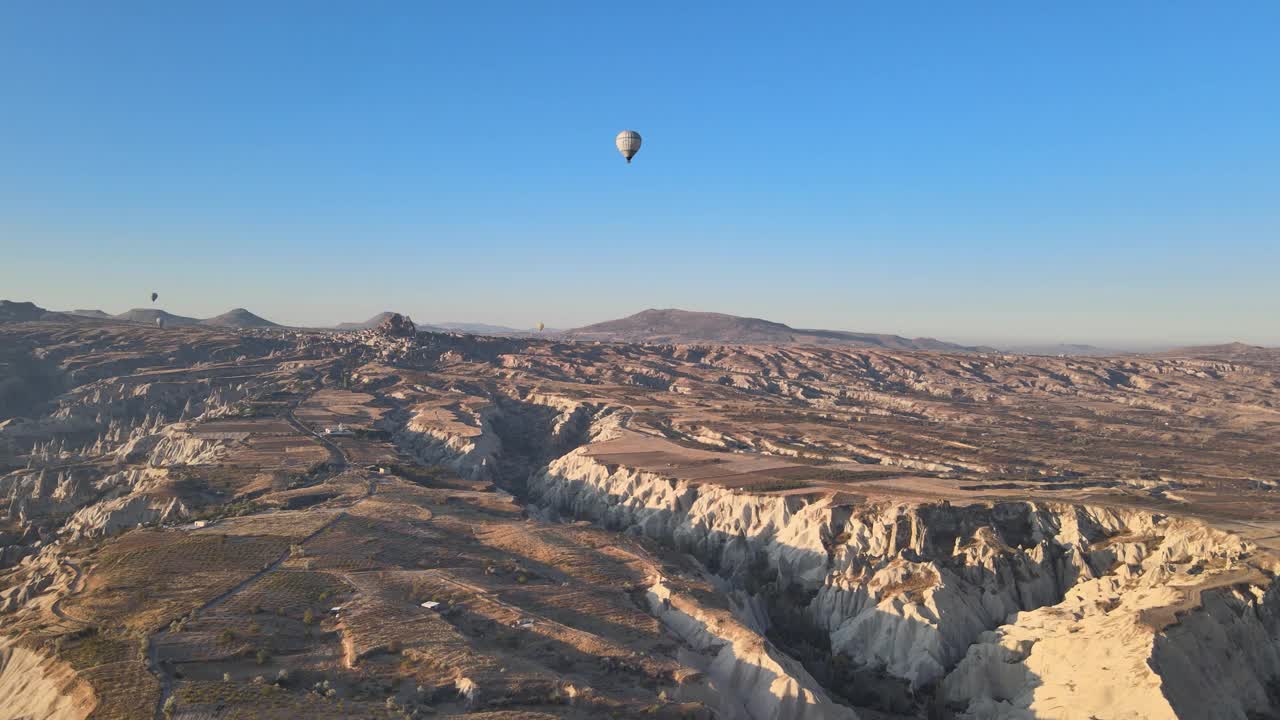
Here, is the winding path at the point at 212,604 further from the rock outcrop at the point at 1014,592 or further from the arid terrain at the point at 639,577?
the rock outcrop at the point at 1014,592

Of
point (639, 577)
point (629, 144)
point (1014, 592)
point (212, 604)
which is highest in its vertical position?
point (629, 144)

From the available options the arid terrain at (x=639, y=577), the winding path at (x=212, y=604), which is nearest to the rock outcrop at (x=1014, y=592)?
the arid terrain at (x=639, y=577)

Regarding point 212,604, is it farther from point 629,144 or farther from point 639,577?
point 629,144

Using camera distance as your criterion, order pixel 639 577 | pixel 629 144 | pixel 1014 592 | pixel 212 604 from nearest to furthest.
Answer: pixel 212 604
pixel 639 577
pixel 1014 592
pixel 629 144

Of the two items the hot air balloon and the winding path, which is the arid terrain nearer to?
the winding path

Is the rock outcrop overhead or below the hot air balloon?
below

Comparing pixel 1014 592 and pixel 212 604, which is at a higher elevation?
pixel 212 604

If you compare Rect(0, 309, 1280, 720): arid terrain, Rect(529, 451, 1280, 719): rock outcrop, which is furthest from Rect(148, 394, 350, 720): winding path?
Rect(529, 451, 1280, 719): rock outcrop

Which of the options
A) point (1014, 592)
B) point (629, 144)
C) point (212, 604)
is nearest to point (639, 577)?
point (212, 604)

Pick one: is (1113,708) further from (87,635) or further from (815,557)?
(87,635)

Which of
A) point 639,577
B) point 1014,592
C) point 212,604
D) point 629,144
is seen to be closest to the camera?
point 212,604
